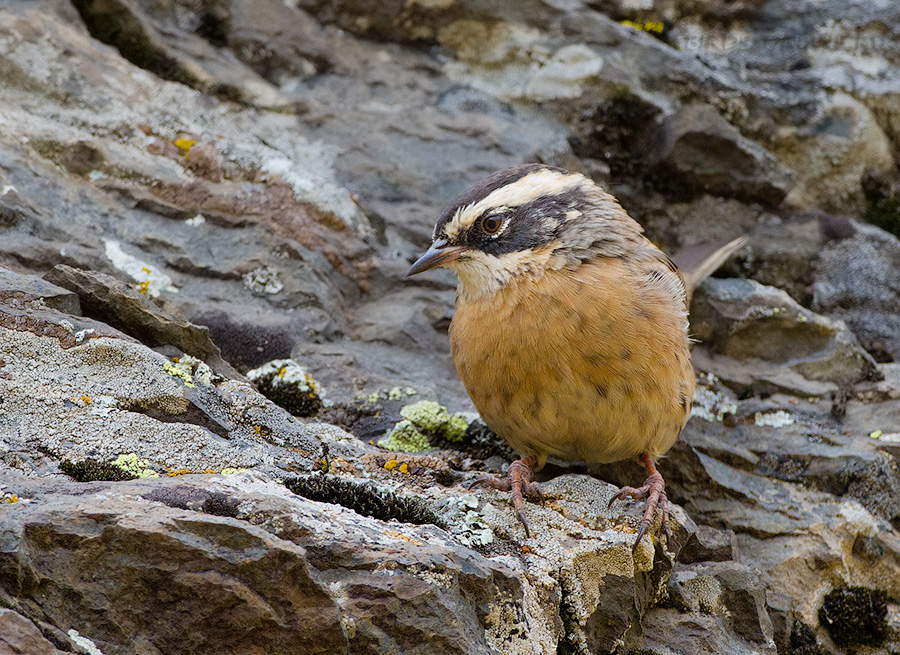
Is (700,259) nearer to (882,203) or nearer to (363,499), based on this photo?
(882,203)

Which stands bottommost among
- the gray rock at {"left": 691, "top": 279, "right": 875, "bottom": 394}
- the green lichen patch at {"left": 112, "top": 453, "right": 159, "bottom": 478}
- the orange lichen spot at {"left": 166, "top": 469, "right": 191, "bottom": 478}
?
the gray rock at {"left": 691, "top": 279, "right": 875, "bottom": 394}

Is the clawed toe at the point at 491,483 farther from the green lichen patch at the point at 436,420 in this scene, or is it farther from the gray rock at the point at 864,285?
the gray rock at the point at 864,285

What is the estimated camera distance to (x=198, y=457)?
377 cm

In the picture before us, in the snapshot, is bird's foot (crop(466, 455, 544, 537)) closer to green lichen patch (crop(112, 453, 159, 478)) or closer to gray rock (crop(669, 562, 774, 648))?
gray rock (crop(669, 562, 774, 648))

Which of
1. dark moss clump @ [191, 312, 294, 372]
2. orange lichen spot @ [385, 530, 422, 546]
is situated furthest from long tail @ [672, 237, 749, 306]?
orange lichen spot @ [385, 530, 422, 546]

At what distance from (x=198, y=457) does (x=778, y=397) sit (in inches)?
169

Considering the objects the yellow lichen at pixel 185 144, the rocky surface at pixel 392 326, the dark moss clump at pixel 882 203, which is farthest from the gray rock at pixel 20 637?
the dark moss clump at pixel 882 203

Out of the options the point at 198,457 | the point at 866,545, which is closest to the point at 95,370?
the point at 198,457

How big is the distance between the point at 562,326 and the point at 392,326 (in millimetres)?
1739

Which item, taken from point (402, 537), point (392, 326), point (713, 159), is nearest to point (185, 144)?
point (392, 326)

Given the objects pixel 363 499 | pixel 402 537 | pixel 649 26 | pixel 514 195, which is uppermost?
pixel 649 26

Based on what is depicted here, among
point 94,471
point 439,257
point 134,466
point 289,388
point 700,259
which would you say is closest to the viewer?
point 94,471

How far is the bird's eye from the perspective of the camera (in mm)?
5012

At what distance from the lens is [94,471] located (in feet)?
11.4
